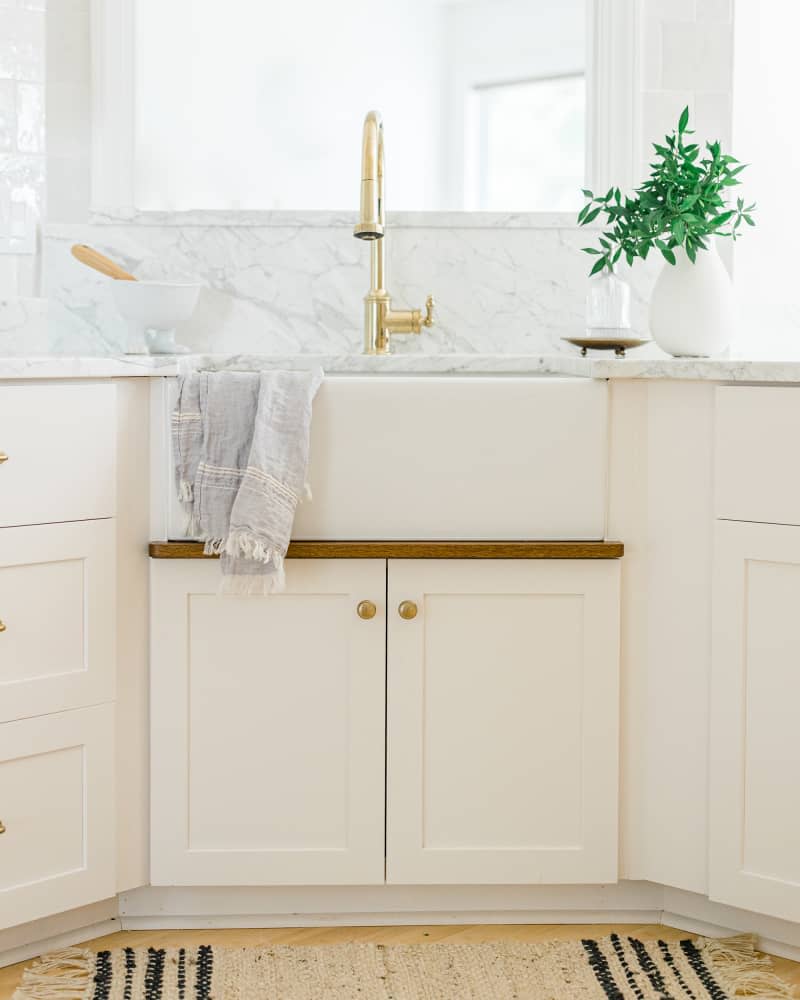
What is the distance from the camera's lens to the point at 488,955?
1.75m

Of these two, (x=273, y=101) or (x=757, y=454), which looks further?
(x=273, y=101)

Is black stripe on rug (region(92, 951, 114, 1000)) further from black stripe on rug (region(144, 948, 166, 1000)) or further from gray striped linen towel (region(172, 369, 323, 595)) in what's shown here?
gray striped linen towel (region(172, 369, 323, 595))

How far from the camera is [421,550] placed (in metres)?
1.73

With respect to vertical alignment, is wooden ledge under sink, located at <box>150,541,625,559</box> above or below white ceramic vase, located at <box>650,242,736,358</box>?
below

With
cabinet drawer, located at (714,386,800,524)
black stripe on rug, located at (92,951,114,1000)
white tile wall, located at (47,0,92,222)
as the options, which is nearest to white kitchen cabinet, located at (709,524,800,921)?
cabinet drawer, located at (714,386,800,524)

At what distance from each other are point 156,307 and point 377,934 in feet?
3.66

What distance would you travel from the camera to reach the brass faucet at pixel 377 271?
2125mm

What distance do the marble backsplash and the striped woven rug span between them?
1094 mm

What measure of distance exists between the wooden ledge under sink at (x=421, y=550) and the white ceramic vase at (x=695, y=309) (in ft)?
1.46

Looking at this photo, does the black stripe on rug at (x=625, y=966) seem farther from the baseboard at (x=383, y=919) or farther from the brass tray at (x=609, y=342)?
the brass tray at (x=609, y=342)

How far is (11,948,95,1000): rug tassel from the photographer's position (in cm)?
163

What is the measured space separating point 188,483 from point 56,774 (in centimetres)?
45

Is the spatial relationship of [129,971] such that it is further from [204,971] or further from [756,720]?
[756,720]

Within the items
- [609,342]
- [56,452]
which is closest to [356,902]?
[56,452]
